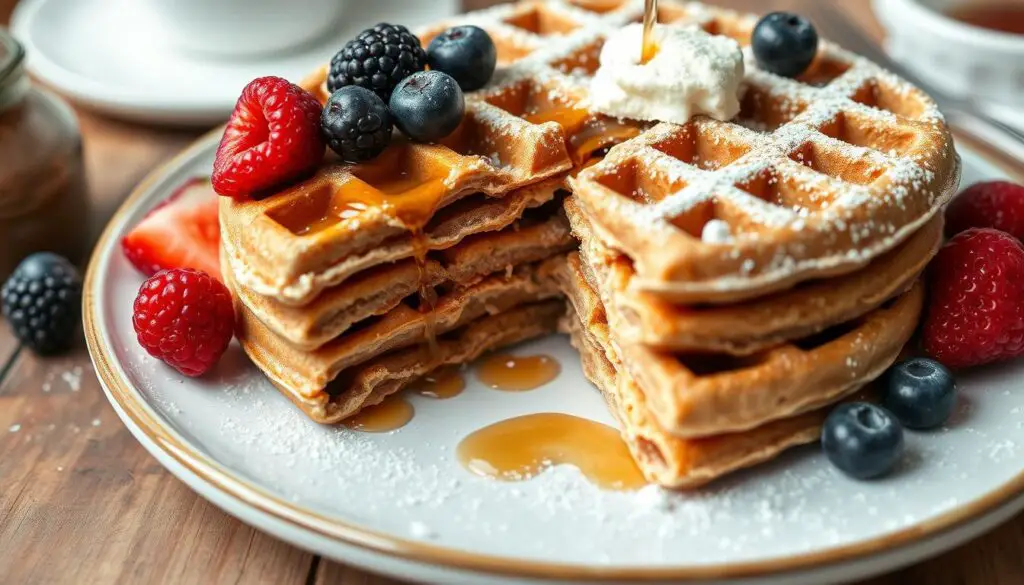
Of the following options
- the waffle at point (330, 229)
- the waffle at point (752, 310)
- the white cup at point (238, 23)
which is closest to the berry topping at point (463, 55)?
the waffle at point (330, 229)

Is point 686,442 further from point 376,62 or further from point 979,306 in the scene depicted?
point 376,62

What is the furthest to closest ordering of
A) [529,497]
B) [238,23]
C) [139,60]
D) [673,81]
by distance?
[139,60] < [238,23] < [673,81] < [529,497]

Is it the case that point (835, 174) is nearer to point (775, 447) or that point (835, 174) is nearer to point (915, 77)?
point (775, 447)

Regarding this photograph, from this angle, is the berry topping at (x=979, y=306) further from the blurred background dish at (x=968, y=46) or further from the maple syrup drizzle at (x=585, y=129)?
the blurred background dish at (x=968, y=46)

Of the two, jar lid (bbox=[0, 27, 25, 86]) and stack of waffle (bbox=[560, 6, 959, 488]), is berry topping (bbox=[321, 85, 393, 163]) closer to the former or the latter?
stack of waffle (bbox=[560, 6, 959, 488])

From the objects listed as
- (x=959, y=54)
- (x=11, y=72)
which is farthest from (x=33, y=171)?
(x=959, y=54)

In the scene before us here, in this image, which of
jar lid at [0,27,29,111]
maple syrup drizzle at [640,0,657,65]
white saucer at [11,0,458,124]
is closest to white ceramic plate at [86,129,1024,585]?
maple syrup drizzle at [640,0,657,65]
